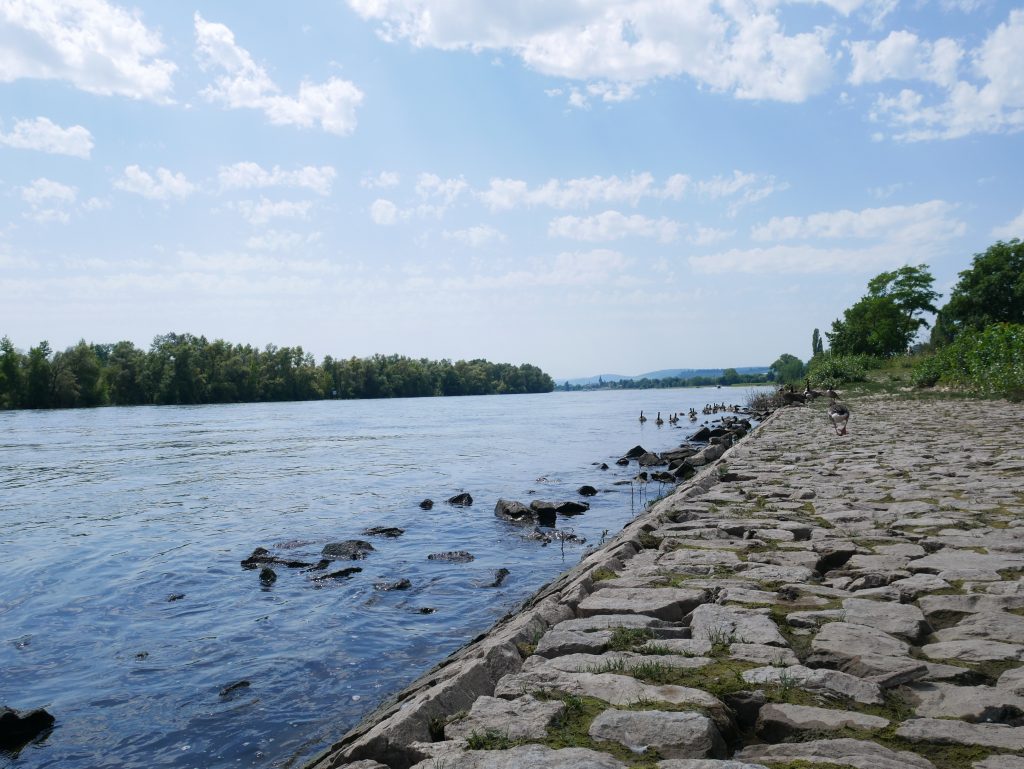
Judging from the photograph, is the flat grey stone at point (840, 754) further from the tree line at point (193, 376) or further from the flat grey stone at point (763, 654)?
the tree line at point (193, 376)

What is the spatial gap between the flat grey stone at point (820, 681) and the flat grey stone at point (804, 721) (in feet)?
0.62

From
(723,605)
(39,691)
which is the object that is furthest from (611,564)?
(39,691)

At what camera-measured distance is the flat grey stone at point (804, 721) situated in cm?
267

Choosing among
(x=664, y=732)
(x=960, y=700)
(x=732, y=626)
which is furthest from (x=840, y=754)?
(x=732, y=626)

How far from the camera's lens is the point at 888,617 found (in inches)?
152

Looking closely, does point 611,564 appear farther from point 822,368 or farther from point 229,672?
point 822,368

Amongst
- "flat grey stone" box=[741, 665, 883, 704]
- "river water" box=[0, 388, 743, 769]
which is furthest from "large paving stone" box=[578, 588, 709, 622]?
"river water" box=[0, 388, 743, 769]

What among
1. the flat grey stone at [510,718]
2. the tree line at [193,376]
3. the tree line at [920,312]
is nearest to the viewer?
the flat grey stone at [510,718]

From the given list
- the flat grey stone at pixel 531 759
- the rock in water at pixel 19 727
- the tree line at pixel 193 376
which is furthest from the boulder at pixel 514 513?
the tree line at pixel 193 376

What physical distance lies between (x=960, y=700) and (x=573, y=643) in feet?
6.17

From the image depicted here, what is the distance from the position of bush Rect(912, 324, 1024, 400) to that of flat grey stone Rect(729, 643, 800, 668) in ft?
74.3

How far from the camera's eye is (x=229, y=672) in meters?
6.50

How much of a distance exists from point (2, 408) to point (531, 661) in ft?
307

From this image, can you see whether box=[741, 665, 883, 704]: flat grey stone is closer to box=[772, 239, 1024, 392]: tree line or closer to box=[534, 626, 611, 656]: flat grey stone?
box=[534, 626, 611, 656]: flat grey stone
